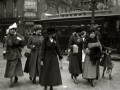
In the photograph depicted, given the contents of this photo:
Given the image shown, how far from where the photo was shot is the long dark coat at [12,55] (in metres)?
6.43

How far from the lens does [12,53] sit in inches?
255

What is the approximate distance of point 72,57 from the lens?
23.4ft

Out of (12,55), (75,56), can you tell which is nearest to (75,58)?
(75,56)

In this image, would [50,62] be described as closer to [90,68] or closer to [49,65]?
[49,65]

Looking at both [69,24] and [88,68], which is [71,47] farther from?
[69,24]

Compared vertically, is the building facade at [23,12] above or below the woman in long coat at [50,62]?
above

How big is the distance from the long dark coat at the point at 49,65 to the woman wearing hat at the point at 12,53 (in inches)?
56.6

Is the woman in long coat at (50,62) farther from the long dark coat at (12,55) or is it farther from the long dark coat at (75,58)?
the long dark coat at (75,58)

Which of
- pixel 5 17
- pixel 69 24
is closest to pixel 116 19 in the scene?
pixel 69 24

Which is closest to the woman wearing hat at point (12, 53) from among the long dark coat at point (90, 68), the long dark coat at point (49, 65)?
the long dark coat at point (49, 65)

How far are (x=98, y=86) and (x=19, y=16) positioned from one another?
24.3 metres

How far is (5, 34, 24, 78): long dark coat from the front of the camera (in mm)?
6430

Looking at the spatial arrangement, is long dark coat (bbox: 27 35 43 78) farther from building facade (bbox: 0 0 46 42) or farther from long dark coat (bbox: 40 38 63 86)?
building facade (bbox: 0 0 46 42)

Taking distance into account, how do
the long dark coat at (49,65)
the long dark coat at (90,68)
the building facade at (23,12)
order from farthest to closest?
the building facade at (23,12)
the long dark coat at (90,68)
the long dark coat at (49,65)
